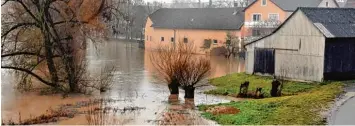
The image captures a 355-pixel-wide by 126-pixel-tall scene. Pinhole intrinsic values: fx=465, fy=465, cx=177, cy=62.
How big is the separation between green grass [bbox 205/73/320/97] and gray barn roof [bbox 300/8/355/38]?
8.51 ft

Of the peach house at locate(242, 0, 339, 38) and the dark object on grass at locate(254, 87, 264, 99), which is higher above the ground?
the peach house at locate(242, 0, 339, 38)

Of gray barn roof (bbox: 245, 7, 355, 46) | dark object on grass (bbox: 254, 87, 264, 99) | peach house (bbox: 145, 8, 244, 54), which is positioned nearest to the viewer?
dark object on grass (bbox: 254, 87, 264, 99)

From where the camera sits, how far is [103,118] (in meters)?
14.8

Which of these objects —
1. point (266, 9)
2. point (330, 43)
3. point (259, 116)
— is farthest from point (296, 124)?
point (266, 9)

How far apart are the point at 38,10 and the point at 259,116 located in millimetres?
11598

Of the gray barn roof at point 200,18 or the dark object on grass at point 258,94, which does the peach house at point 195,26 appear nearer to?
the gray barn roof at point 200,18

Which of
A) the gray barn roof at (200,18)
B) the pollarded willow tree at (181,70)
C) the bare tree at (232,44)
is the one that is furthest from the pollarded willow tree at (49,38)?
the gray barn roof at (200,18)

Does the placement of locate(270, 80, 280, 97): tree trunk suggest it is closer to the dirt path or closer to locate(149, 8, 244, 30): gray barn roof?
the dirt path

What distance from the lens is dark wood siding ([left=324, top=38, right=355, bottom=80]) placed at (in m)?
21.4

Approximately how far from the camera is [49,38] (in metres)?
21.0

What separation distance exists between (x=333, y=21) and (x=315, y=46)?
1815mm

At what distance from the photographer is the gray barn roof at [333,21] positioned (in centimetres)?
2139

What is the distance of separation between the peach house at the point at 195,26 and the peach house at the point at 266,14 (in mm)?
978

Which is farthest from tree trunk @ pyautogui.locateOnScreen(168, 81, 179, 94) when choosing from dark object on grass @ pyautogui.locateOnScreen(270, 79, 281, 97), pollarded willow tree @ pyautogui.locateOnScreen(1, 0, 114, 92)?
dark object on grass @ pyautogui.locateOnScreen(270, 79, 281, 97)
